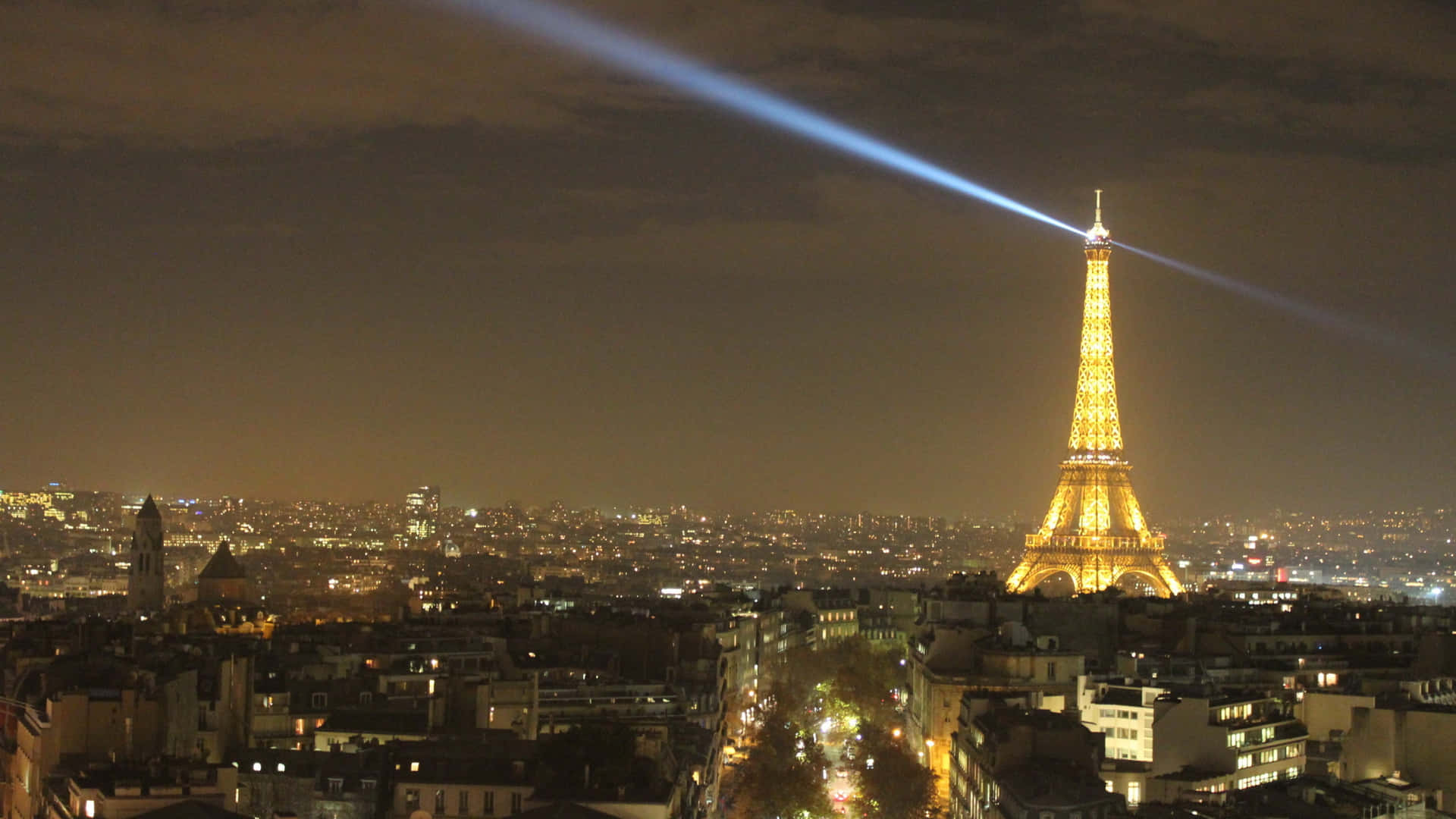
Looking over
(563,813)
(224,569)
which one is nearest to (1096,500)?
(224,569)

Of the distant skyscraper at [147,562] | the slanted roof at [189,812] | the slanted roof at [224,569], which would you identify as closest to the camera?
the slanted roof at [189,812]

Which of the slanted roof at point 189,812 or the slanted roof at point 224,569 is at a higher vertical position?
the slanted roof at point 224,569

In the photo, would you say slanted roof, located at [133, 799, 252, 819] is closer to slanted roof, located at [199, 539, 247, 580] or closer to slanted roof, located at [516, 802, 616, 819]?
slanted roof, located at [516, 802, 616, 819]

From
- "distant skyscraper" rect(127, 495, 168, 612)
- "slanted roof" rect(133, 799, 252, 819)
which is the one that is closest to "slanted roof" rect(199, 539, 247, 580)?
"distant skyscraper" rect(127, 495, 168, 612)

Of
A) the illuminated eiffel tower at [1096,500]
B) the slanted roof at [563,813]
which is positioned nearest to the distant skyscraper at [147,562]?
the illuminated eiffel tower at [1096,500]

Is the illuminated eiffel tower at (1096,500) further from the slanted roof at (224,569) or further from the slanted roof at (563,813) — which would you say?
the slanted roof at (563,813)

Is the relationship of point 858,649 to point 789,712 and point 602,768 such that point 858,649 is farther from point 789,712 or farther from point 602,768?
point 602,768
